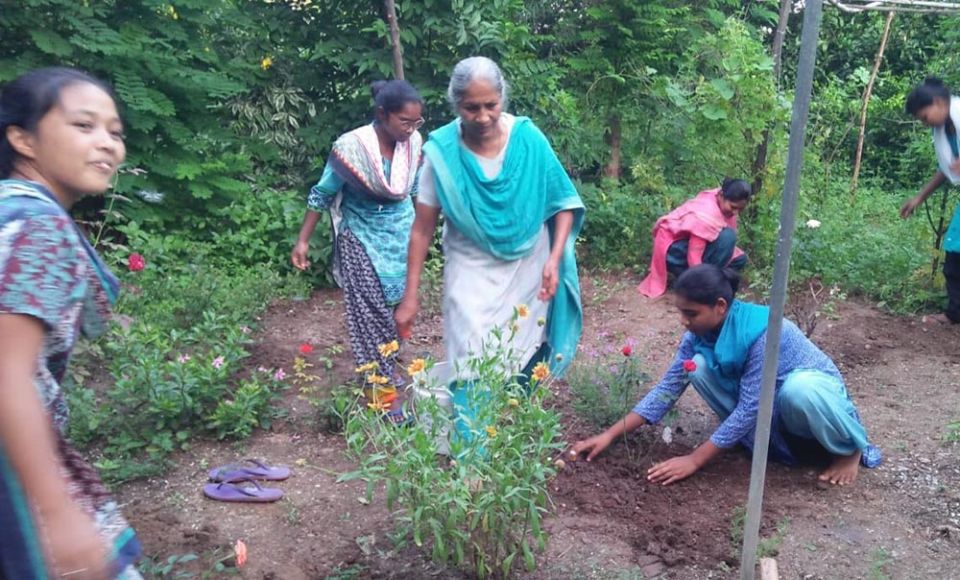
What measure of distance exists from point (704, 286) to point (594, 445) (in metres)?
0.85

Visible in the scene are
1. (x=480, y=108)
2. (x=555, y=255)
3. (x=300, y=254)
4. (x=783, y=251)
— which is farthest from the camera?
(x=300, y=254)

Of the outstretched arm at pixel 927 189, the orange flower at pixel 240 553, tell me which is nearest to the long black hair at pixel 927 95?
the outstretched arm at pixel 927 189

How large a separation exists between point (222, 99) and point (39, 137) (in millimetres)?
5862

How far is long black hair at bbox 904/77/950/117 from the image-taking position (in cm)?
515

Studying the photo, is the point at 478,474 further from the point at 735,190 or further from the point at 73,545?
the point at 735,190

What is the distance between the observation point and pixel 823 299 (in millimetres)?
5906

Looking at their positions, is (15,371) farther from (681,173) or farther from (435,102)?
(681,173)

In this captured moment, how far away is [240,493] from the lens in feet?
11.3

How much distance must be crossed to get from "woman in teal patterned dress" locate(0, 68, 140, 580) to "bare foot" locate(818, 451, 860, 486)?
110 inches

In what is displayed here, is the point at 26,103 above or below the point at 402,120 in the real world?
above

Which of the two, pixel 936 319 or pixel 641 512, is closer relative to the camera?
pixel 641 512

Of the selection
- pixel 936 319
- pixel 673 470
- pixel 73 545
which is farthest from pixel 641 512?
pixel 936 319

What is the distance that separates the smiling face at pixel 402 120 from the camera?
389cm

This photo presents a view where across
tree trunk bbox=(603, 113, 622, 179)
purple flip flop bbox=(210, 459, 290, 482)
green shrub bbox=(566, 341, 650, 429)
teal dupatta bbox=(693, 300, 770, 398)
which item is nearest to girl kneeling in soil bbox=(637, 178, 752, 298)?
green shrub bbox=(566, 341, 650, 429)
